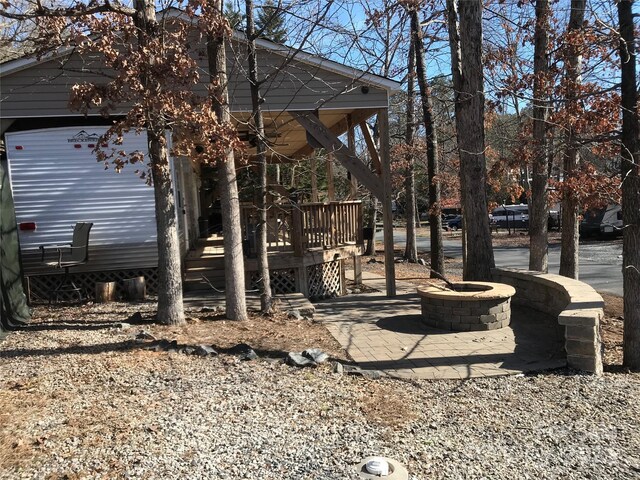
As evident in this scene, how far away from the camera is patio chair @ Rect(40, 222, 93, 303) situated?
7.92 metres

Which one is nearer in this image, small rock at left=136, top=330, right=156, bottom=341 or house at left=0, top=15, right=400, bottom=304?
small rock at left=136, top=330, right=156, bottom=341

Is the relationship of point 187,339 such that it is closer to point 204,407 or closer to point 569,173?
point 204,407

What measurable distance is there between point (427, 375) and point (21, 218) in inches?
270

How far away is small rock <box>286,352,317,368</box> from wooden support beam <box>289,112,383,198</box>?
408cm

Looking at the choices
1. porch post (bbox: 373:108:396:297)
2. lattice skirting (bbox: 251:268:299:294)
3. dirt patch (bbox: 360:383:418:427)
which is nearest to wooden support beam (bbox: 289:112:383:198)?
porch post (bbox: 373:108:396:297)

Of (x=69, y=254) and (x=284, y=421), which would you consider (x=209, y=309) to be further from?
(x=284, y=421)

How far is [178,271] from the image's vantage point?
246 inches

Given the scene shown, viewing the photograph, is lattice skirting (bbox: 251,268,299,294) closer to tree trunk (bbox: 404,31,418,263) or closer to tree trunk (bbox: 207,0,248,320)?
tree trunk (bbox: 207,0,248,320)

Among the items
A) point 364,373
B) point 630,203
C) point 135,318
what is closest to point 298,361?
point 364,373

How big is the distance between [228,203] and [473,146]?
13.6ft

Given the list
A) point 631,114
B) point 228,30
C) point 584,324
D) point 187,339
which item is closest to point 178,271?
point 187,339

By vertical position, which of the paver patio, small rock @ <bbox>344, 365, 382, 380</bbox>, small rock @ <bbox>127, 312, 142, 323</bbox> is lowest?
the paver patio

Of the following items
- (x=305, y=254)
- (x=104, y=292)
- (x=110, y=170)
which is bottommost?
(x=104, y=292)

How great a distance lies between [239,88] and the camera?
825 cm
